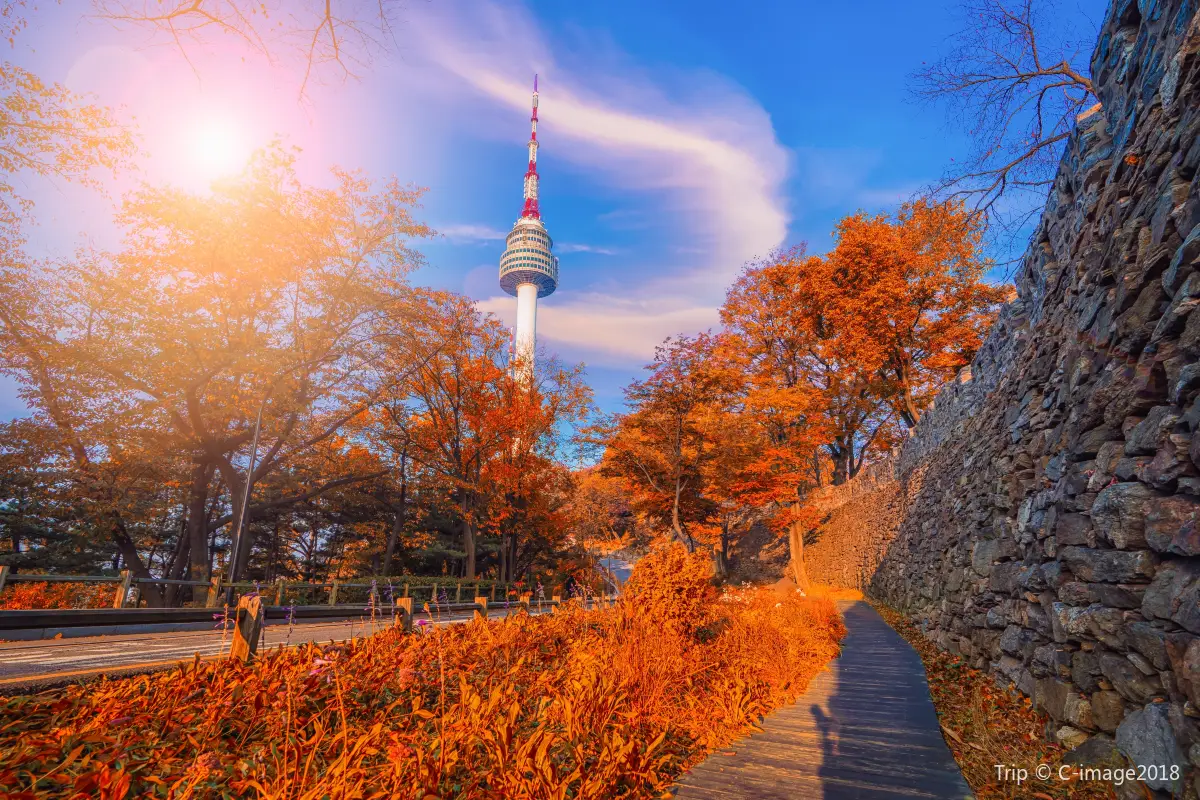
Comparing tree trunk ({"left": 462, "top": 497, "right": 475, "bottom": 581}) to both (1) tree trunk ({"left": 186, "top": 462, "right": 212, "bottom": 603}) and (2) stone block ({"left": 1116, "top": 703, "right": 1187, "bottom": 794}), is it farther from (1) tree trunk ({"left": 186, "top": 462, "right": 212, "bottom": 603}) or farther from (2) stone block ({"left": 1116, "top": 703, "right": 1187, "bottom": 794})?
(2) stone block ({"left": 1116, "top": 703, "right": 1187, "bottom": 794})

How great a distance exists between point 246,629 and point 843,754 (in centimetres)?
594

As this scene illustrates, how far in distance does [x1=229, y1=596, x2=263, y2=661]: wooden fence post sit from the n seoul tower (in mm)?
87948

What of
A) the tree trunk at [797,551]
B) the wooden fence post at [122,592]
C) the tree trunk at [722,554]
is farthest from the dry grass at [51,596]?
the tree trunk at [722,554]

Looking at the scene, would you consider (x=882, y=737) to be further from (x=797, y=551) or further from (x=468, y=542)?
(x=468, y=542)

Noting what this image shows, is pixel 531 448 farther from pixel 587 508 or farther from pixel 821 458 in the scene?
pixel 821 458

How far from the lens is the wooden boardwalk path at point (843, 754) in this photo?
3.89m

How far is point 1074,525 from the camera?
4.62 meters

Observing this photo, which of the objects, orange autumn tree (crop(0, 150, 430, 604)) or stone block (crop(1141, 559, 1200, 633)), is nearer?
stone block (crop(1141, 559, 1200, 633))

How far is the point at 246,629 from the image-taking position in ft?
18.7

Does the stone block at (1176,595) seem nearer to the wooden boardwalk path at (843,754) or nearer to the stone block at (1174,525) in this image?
the stone block at (1174,525)

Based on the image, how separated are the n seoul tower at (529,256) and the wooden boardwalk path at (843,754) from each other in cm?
8869

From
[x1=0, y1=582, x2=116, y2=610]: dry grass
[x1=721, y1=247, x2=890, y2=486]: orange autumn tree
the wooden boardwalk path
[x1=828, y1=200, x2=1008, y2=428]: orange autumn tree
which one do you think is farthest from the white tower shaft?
the wooden boardwalk path

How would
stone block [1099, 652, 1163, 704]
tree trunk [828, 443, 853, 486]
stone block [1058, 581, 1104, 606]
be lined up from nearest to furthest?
stone block [1099, 652, 1163, 704] < stone block [1058, 581, 1104, 606] < tree trunk [828, 443, 853, 486]

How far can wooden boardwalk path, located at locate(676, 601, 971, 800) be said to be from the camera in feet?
12.8
